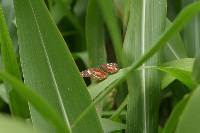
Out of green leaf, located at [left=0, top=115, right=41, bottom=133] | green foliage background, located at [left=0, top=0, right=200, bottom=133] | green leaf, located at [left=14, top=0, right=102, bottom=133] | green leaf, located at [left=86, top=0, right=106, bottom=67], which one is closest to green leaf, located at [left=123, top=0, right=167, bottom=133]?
green foliage background, located at [left=0, top=0, right=200, bottom=133]

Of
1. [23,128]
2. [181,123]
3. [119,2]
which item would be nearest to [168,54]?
[119,2]

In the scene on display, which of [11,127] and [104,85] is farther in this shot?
[104,85]

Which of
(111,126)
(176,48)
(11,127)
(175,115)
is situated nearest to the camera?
(11,127)

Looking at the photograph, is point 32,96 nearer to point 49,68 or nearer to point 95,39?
point 49,68

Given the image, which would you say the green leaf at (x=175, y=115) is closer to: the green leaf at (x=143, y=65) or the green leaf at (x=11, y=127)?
the green leaf at (x=143, y=65)

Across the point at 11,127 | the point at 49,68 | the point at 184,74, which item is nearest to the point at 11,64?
the point at 49,68

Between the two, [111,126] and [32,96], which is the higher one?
[32,96]
